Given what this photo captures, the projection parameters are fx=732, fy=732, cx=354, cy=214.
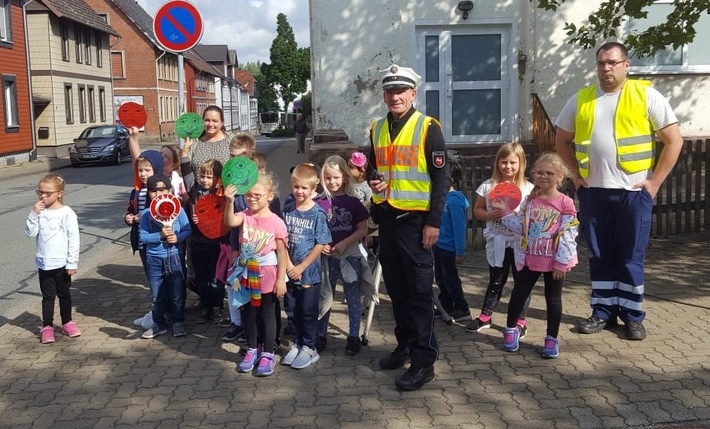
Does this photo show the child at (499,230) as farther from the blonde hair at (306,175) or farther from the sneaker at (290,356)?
the sneaker at (290,356)

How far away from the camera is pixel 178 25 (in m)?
7.21

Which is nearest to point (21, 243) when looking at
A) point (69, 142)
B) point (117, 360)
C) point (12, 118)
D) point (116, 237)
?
point (116, 237)

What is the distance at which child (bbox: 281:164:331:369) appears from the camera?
5.04 m

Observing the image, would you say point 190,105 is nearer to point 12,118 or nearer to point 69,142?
point 69,142

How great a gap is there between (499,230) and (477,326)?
2.57ft

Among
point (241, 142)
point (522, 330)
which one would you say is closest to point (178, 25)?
point (241, 142)

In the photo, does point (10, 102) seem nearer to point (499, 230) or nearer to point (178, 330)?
point (178, 330)

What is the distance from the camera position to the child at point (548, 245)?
198 inches

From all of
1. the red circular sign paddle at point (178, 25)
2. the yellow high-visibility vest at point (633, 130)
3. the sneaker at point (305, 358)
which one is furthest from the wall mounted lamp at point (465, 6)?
the sneaker at point (305, 358)

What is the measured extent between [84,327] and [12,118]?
26.2 m

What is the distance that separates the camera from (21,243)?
35.1 feet

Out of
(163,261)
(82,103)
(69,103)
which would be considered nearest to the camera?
(163,261)

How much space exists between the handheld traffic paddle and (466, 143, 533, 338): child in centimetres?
175

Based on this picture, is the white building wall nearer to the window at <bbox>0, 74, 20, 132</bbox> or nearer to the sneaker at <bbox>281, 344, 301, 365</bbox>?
the sneaker at <bbox>281, 344, 301, 365</bbox>
